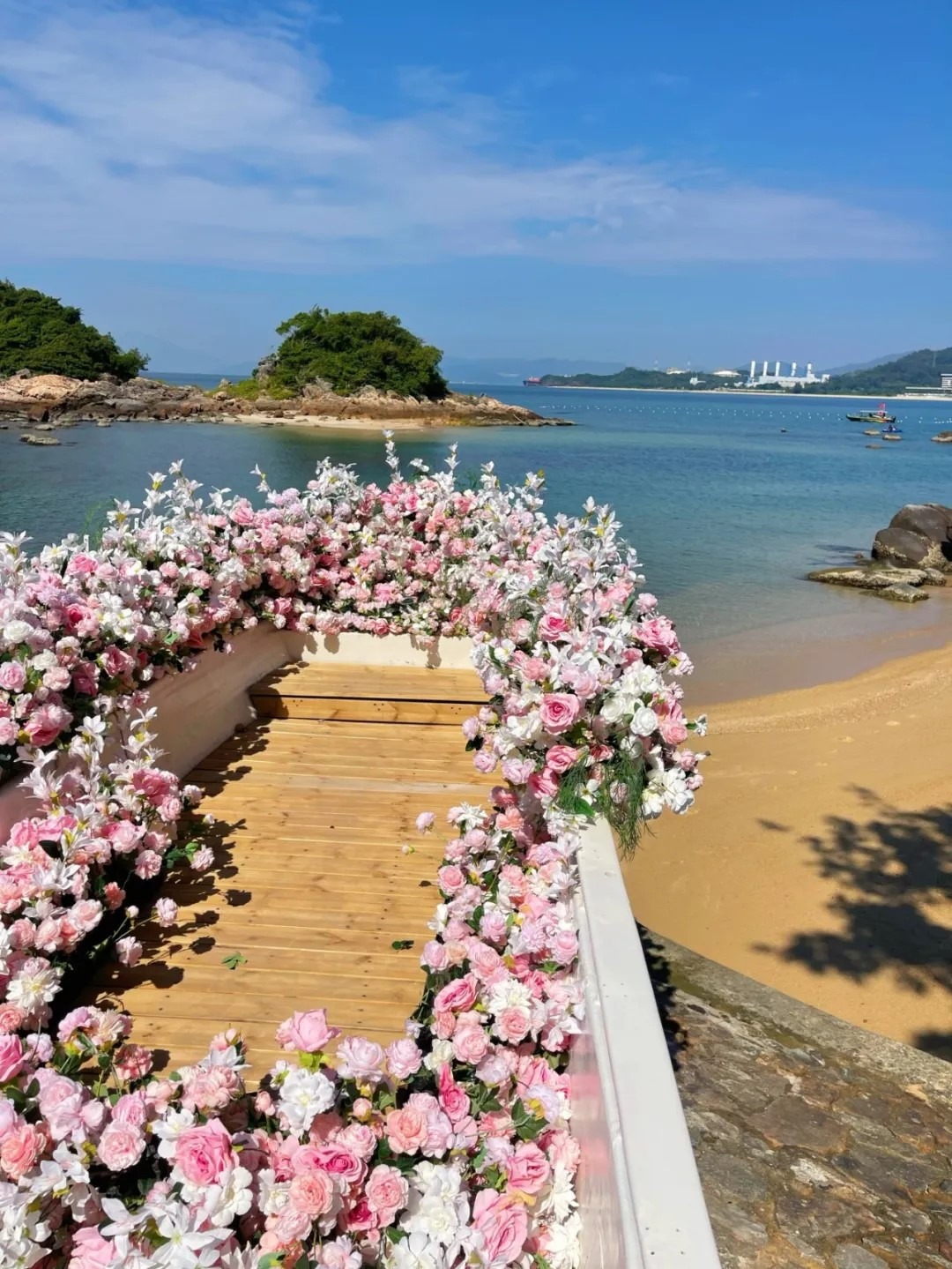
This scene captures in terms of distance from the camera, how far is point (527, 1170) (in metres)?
2.06

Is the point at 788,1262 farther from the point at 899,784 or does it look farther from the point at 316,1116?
the point at 899,784

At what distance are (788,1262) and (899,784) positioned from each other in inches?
235

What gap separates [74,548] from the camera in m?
4.61

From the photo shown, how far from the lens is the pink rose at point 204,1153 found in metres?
1.75

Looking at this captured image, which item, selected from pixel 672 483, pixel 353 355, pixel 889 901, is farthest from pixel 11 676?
pixel 353 355

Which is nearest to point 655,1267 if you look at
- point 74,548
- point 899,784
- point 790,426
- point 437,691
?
point 74,548

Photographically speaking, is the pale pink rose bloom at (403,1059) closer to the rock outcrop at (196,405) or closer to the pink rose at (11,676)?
the pink rose at (11,676)

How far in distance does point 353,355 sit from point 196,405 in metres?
13.4

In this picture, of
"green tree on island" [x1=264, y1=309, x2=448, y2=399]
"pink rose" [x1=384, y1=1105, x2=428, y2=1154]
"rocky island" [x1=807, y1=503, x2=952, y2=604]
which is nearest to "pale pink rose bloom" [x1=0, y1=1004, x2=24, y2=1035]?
"pink rose" [x1=384, y1=1105, x2=428, y2=1154]

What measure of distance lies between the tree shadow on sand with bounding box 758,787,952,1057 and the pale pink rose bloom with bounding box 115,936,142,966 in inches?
165

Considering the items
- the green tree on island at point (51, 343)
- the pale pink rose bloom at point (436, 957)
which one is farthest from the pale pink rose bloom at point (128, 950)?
the green tree on island at point (51, 343)

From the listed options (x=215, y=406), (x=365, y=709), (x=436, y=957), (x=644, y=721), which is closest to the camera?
(x=436, y=957)

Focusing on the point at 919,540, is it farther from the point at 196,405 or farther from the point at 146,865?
the point at 196,405

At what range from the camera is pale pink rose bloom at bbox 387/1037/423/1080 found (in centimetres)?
210
